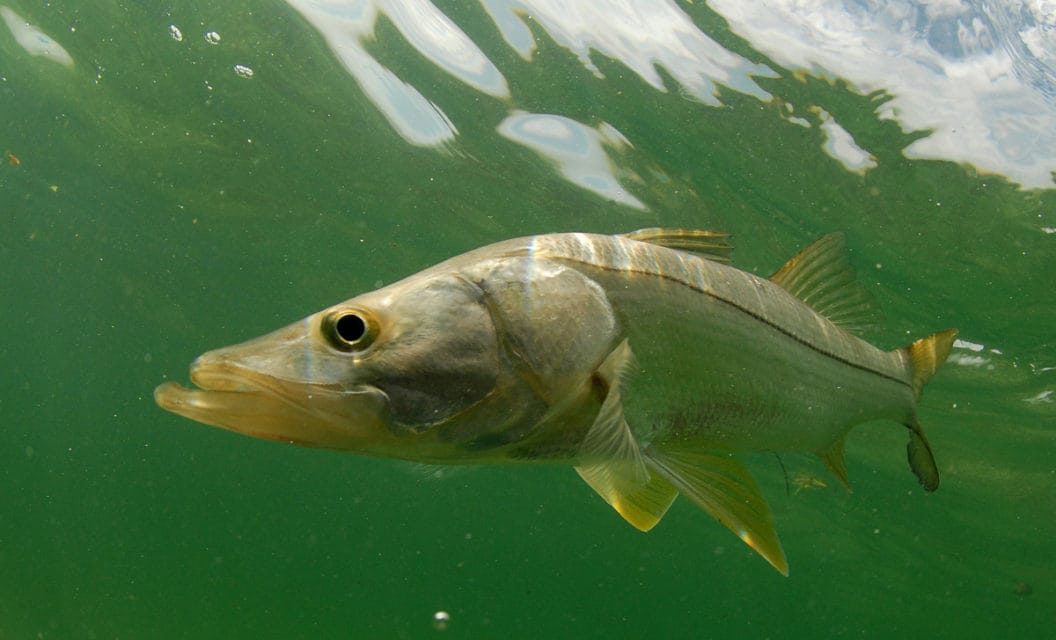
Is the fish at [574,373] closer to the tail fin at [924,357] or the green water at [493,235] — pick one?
the green water at [493,235]

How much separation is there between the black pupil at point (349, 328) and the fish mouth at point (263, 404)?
0.58 ft

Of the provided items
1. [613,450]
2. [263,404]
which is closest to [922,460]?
[613,450]

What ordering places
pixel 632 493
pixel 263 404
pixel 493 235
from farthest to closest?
1. pixel 493 235
2. pixel 632 493
3. pixel 263 404

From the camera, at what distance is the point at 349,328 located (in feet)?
7.58

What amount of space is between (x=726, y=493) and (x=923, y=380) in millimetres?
2601

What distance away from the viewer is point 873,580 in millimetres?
38312

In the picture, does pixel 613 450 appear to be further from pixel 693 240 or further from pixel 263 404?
pixel 693 240

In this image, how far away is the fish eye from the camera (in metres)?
2.30

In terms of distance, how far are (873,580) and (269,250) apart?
34.8 m

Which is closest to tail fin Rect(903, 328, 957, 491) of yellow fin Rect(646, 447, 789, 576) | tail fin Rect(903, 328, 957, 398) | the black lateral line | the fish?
tail fin Rect(903, 328, 957, 398)

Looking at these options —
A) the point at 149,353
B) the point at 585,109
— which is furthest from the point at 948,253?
the point at 149,353

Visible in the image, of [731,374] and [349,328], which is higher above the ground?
[349,328]

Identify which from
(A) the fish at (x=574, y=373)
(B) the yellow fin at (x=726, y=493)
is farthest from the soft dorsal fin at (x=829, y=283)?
(B) the yellow fin at (x=726, y=493)

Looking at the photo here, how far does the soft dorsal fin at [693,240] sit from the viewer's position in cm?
343
